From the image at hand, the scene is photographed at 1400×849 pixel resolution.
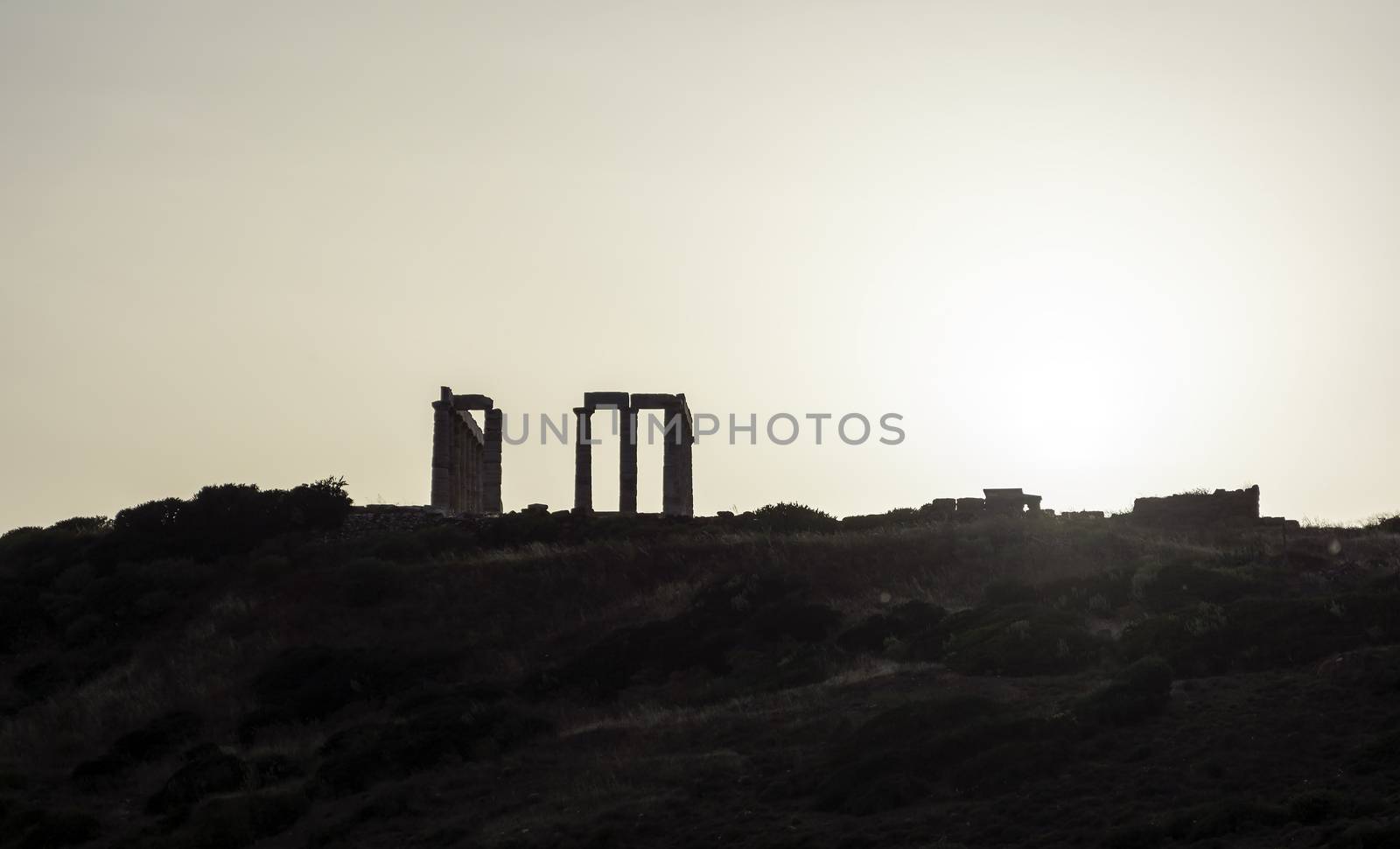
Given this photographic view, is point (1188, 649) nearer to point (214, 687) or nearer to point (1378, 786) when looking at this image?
point (1378, 786)

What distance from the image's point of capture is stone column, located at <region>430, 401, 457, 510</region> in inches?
2422

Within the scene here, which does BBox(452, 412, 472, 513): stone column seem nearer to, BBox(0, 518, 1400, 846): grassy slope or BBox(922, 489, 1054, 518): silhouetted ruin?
BBox(0, 518, 1400, 846): grassy slope

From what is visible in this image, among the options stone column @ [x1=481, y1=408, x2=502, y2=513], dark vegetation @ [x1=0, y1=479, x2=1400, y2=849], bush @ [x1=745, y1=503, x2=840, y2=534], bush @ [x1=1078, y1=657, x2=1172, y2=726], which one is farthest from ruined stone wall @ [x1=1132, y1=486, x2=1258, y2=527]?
stone column @ [x1=481, y1=408, x2=502, y2=513]

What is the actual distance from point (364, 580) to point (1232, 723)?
1124 inches

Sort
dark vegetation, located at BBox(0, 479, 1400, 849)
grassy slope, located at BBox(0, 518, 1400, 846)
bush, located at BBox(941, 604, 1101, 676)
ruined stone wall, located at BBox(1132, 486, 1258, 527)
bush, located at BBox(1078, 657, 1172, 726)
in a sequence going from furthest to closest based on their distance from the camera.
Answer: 1. ruined stone wall, located at BBox(1132, 486, 1258, 527)
2. bush, located at BBox(941, 604, 1101, 676)
3. bush, located at BBox(1078, 657, 1172, 726)
4. dark vegetation, located at BBox(0, 479, 1400, 849)
5. grassy slope, located at BBox(0, 518, 1400, 846)

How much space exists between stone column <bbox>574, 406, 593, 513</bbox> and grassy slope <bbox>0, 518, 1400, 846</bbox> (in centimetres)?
728

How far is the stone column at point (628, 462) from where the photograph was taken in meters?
62.1

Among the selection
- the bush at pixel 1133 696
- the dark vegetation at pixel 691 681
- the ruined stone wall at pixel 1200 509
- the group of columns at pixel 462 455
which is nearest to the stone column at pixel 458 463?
the group of columns at pixel 462 455

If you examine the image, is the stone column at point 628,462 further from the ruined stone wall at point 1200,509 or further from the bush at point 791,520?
the ruined stone wall at point 1200,509

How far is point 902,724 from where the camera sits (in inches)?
1171

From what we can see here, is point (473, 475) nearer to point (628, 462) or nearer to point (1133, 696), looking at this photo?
point (628, 462)

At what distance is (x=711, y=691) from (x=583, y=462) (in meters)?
25.6

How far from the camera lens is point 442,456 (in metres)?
61.8

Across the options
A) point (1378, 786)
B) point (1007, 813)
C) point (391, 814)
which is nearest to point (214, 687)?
point (391, 814)
